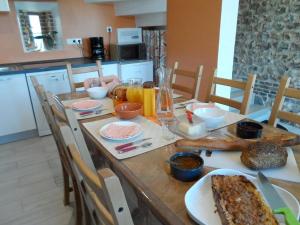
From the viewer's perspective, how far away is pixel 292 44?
10.4 ft

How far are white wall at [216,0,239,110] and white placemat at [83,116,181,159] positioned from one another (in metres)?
1.32

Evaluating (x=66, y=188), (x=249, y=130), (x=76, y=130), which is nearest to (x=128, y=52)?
(x=66, y=188)

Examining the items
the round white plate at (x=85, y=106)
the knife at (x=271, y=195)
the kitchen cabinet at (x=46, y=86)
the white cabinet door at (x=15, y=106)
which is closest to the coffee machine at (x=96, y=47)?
the kitchen cabinet at (x=46, y=86)

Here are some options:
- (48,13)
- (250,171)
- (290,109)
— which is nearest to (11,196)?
(250,171)

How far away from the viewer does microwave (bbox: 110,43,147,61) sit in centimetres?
347

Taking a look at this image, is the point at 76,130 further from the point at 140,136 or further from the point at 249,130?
the point at 249,130

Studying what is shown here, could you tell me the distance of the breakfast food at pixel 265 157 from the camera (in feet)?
2.77

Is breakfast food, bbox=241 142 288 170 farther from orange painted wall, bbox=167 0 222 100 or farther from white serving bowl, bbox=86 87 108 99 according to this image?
orange painted wall, bbox=167 0 222 100

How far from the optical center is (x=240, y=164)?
91 cm

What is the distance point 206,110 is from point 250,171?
1.93 feet

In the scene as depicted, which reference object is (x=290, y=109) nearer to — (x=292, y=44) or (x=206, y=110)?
(x=292, y=44)

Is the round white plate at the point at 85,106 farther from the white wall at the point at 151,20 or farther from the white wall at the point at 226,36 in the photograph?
the white wall at the point at 151,20

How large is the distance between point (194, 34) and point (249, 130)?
1.69 metres

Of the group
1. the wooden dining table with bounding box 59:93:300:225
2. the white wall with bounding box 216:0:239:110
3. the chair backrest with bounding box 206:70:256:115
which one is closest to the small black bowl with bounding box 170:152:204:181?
the wooden dining table with bounding box 59:93:300:225
